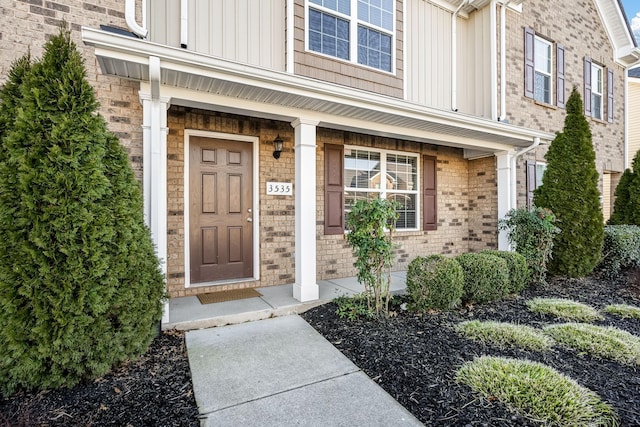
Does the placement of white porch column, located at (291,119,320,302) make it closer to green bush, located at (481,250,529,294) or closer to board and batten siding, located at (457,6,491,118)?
green bush, located at (481,250,529,294)

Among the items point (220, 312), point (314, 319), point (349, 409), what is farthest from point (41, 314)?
point (314, 319)

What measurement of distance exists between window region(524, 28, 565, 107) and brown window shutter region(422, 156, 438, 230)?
2723 millimetres

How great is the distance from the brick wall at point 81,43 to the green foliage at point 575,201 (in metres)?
6.26

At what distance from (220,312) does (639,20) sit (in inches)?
2573

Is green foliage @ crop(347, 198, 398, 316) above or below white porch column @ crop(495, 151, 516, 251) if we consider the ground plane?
below

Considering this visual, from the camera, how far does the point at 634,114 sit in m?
10.7

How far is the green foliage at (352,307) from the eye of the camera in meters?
3.66

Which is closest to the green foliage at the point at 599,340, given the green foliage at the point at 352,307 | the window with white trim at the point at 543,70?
the green foliage at the point at 352,307

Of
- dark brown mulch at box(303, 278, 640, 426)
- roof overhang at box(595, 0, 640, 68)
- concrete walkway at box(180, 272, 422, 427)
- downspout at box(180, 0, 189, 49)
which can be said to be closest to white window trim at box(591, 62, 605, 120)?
roof overhang at box(595, 0, 640, 68)

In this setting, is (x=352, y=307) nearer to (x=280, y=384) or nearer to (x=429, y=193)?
(x=280, y=384)

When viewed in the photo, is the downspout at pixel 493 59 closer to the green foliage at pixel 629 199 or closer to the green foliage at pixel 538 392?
the green foliage at pixel 629 199

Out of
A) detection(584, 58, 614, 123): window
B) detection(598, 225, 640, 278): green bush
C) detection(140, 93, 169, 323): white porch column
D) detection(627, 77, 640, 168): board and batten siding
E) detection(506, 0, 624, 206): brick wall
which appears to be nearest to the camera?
detection(140, 93, 169, 323): white porch column

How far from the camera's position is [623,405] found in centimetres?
210

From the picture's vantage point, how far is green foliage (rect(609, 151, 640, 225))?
6.96 m
